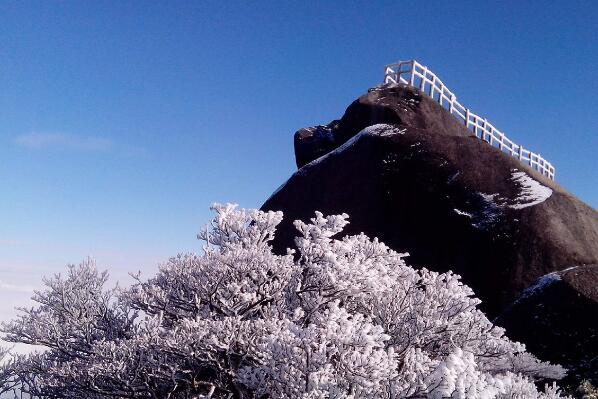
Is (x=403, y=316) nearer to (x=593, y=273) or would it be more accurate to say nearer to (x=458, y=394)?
(x=458, y=394)

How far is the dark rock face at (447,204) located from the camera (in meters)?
Answer: 17.3

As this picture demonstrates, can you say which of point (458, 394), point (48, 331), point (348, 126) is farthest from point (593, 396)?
point (348, 126)

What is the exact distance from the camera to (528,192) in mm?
18766

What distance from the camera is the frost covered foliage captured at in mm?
8625

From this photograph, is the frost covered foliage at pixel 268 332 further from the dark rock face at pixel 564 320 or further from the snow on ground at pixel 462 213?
the snow on ground at pixel 462 213

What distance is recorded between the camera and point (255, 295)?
10906 mm

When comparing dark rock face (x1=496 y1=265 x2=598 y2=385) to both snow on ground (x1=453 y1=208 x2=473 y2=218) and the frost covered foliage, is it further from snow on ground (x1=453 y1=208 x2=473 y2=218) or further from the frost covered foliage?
snow on ground (x1=453 y1=208 x2=473 y2=218)

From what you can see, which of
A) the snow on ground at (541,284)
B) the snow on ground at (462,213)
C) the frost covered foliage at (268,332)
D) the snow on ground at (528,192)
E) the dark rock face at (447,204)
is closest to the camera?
the frost covered foliage at (268,332)

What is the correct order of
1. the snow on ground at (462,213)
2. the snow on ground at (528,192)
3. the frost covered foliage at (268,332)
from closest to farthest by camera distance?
the frost covered foliage at (268,332), the snow on ground at (528,192), the snow on ground at (462,213)

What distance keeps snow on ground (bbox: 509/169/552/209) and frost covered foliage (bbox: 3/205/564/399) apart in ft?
23.4

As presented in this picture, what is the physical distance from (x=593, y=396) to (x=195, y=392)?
9.04 meters

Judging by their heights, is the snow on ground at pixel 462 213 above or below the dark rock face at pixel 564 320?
above

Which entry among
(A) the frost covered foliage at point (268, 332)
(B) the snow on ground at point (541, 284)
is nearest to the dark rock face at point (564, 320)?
(B) the snow on ground at point (541, 284)

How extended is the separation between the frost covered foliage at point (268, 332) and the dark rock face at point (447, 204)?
5.04 metres
